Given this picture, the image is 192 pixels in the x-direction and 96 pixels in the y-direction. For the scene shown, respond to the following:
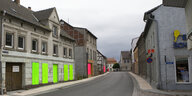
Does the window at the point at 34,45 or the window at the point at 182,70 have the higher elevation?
the window at the point at 34,45

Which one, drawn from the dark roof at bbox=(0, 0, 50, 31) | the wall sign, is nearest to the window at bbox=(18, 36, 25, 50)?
the dark roof at bbox=(0, 0, 50, 31)

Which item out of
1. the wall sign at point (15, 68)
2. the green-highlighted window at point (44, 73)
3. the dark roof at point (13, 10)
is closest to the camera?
the wall sign at point (15, 68)

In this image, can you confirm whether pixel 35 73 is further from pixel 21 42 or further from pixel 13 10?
pixel 13 10

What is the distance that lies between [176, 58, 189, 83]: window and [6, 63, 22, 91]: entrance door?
12978 millimetres

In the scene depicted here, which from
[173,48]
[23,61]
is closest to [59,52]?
[23,61]

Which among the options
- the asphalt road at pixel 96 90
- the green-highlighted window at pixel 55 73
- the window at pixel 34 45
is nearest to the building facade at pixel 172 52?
the asphalt road at pixel 96 90

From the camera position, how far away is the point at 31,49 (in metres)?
19.3

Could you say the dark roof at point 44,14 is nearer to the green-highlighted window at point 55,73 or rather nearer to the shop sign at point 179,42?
the green-highlighted window at point 55,73

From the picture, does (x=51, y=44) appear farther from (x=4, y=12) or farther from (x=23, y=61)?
(x=4, y=12)

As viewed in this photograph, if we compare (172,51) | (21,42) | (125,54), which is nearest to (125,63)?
(125,54)

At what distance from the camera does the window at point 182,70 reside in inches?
539

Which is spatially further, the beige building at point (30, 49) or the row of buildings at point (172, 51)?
the beige building at point (30, 49)

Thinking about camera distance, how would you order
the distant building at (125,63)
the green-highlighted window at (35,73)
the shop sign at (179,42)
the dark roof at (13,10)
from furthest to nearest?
the distant building at (125,63), the green-highlighted window at (35,73), the dark roof at (13,10), the shop sign at (179,42)

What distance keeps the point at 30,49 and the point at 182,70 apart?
13526 mm
